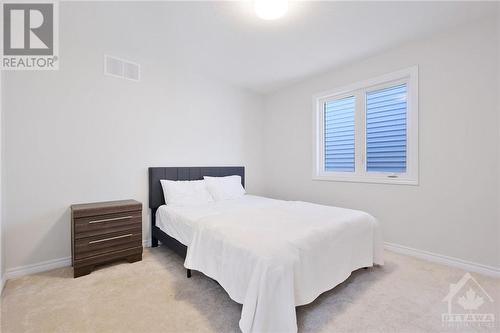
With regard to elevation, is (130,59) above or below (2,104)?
above

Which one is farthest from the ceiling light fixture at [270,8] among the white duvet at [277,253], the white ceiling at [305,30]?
the white duvet at [277,253]

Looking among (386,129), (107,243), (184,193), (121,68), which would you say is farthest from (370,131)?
(107,243)

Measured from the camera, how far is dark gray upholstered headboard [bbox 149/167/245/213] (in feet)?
9.83

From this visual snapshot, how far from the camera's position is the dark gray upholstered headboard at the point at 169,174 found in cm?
300

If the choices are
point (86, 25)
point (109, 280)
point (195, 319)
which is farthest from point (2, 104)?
point (195, 319)

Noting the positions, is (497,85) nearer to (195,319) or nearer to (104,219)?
(195,319)

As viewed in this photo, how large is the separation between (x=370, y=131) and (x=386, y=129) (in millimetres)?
202

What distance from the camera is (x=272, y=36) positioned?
8.21 feet

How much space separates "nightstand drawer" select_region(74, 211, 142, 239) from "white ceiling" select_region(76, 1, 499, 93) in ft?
6.45

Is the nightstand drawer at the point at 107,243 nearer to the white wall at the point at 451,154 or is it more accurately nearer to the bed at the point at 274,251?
the bed at the point at 274,251

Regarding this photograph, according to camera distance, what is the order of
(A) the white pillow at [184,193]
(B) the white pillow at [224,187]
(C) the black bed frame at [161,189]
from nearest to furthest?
(C) the black bed frame at [161,189] → (A) the white pillow at [184,193] → (B) the white pillow at [224,187]

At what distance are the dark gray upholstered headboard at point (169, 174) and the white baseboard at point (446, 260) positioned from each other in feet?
8.56

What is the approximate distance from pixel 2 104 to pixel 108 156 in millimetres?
987

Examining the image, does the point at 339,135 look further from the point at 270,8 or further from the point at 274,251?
the point at 274,251
